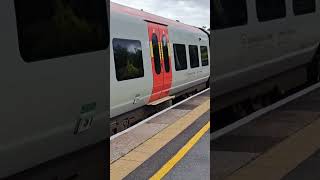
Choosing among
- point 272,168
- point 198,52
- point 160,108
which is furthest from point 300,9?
point 198,52

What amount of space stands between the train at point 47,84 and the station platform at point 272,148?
1917mm

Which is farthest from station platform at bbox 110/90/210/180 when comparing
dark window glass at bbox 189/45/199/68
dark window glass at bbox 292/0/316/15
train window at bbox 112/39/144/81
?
dark window glass at bbox 189/45/199/68

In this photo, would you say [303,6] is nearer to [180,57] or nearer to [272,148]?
[272,148]

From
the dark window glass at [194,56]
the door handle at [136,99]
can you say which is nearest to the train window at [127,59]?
the door handle at [136,99]

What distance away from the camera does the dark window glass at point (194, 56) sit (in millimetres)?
15167

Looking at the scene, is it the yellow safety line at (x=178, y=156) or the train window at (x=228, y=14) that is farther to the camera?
the yellow safety line at (x=178, y=156)

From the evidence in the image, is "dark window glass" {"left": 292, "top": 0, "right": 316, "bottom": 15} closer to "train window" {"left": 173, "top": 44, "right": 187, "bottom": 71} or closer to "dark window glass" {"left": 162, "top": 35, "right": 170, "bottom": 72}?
"dark window glass" {"left": 162, "top": 35, "right": 170, "bottom": 72}

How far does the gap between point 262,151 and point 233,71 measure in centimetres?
201

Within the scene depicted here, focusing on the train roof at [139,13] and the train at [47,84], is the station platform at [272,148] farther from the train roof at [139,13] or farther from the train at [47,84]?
the train roof at [139,13]

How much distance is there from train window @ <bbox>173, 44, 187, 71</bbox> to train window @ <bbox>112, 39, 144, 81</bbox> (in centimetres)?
334

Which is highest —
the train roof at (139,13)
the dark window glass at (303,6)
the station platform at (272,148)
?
the train roof at (139,13)

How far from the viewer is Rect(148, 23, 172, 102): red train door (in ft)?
34.6

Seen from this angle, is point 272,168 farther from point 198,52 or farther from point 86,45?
point 198,52

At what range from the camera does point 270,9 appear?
4672 millimetres
